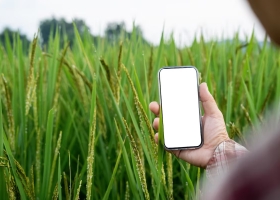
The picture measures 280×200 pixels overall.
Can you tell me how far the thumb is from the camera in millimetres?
732

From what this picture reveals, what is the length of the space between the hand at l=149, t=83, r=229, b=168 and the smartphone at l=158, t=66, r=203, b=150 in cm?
2

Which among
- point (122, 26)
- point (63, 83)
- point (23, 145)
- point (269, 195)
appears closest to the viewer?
point (269, 195)

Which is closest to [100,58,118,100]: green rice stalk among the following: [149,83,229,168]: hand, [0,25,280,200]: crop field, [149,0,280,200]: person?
[0,25,280,200]: crop field

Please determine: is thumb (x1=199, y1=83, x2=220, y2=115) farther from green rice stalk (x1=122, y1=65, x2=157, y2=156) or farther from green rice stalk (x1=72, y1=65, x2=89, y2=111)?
green rice stalk (x1=72, y1=65, x2=89, y2=111)

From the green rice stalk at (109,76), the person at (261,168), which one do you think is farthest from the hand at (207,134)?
the person at (261,168)

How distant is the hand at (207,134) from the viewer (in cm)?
72

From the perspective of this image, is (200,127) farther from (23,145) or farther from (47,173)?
(23,145)

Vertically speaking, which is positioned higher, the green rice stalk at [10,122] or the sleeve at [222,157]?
the green rice stalk at [10,122]

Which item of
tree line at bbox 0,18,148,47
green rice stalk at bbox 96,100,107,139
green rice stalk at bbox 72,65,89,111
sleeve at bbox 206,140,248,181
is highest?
tree line at bbox 0,18,148,47

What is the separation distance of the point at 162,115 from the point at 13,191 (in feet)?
0.77

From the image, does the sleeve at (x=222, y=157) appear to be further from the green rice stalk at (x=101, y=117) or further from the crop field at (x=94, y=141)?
the green rice stalk at (x=101, y=117)

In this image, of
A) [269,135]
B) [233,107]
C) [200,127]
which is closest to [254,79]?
[233,107]

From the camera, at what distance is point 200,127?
0.72 m

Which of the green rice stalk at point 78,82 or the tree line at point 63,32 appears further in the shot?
the tree line at point 63,32
